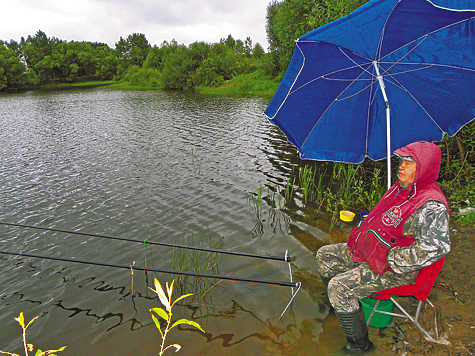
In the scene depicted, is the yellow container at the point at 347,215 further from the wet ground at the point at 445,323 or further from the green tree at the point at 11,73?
the green tree at the point at 11,73

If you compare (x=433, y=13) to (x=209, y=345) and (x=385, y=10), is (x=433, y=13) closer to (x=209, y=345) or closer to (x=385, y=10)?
(x=385, y=10)

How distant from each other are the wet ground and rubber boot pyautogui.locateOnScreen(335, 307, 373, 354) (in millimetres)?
140

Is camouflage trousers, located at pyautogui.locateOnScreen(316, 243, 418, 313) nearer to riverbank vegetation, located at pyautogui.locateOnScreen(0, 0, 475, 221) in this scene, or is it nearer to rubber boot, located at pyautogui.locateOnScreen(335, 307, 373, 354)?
rubber boot, located at pyautogui.locateOnScreen(335, 307, 373, 354)

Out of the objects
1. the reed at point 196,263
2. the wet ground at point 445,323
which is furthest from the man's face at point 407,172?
the reed at point 196,263

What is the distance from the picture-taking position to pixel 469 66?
326 cm

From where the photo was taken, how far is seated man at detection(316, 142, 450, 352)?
96.7 inches

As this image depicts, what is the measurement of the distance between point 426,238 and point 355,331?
1230 millimetres

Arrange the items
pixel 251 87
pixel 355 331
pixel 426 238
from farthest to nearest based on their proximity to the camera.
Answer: pixel 251 87 < pixel 355 331 < pixel 426 238

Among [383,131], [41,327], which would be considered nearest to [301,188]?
[383,131]

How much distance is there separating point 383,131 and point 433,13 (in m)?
1.48

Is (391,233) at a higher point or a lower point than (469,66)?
lower

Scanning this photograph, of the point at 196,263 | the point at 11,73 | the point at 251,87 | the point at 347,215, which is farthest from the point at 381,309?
the point at 11,73

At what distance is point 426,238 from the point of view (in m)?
2.43

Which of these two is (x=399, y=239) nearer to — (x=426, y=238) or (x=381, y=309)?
(x=426, y=238)
